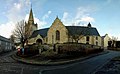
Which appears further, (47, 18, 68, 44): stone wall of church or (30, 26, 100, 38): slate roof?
(30, 26, 100, 38): slate roof

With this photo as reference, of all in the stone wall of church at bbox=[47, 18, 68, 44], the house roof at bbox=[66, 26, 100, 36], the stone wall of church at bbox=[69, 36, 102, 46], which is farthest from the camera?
the stone wall of church at bbox=[69, 36, 102, 46]

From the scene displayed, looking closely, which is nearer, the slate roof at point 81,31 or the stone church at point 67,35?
the stone church at point 67,35

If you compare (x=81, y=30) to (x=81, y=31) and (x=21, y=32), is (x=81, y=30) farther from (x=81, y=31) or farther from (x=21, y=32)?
(x=21, y=32)

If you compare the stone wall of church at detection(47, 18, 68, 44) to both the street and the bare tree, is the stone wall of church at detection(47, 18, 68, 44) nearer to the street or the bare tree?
the bare tree

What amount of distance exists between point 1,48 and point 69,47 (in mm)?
39022

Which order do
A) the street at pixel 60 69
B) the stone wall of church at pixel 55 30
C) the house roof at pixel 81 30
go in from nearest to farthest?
the street at pixel 60 69, the stone wall of church at pixel 55 30, the house roof at pixel 81 30

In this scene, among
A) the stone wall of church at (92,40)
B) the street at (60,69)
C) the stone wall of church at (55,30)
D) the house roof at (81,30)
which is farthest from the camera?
the stone wall of church at (92,40)

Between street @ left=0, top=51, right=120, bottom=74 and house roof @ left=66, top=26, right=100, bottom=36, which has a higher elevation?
house roof @ left=66, top=26, right=100, bottom=36

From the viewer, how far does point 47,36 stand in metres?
78.3

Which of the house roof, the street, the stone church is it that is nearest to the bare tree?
the stone church


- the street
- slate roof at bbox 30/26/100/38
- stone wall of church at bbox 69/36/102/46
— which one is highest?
slate roof at bbox 30/26/100/38

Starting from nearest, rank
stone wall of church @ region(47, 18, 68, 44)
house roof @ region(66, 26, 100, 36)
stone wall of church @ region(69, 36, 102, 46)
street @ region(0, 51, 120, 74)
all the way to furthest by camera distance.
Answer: street @ region(0, 51, 120, 74), stone wall of church @ region(47, 18, 68, 44), house roof @ region(66, 26, 100, 36), stone wall of church @ region(69, 36, 102, 46)

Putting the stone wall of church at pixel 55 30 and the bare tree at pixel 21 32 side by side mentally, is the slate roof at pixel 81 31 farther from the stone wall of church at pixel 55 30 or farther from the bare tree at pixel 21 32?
the bare tree at pixel 21 32

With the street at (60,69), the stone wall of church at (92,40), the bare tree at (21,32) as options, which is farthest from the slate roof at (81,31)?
the street at (60,69)
